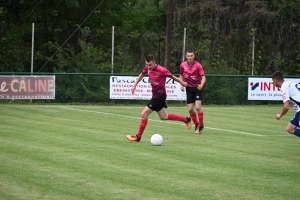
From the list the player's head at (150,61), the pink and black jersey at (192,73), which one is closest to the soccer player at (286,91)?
the player's head at (150,61)

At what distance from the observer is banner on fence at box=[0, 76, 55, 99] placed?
30203 millimetres

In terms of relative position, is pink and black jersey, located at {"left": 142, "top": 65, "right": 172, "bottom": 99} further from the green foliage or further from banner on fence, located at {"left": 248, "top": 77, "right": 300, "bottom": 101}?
the green foliage

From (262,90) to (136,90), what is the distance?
6.57 meters

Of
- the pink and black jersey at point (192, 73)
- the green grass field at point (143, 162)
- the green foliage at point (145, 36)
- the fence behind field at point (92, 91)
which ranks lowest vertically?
the green grass field at point (143, 162)

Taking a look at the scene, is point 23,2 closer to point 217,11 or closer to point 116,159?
point 217,11

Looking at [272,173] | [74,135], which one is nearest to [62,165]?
[272,173]

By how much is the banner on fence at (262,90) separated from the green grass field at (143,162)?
13.1 m

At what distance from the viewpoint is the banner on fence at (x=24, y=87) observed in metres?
30.2

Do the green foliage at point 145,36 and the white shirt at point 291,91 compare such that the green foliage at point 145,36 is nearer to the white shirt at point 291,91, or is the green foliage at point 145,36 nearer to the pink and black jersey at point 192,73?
the pink and black jersey at point 192,73

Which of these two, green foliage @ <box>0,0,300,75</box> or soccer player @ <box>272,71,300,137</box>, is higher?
green foliage @ <box>0,0,300,75</box>

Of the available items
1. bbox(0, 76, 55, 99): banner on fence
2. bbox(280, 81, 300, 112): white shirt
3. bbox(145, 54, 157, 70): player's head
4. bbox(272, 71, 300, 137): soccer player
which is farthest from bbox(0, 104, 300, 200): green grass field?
bbox(0, 76, 55, 99): banner on fence

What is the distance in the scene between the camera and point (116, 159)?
12148 mm

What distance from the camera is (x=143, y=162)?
11.8 meters

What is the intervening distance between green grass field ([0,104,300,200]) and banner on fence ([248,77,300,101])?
43.0 feet
